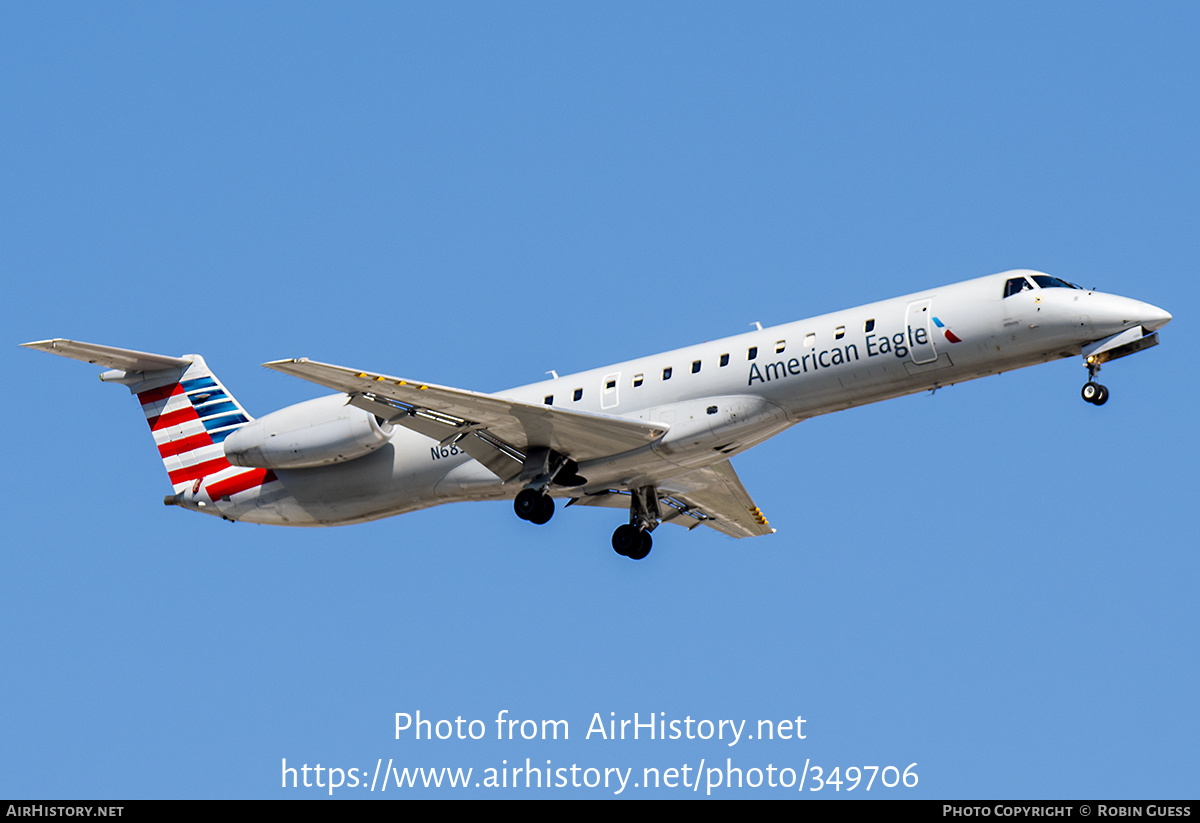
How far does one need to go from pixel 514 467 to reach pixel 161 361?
766 centimetres

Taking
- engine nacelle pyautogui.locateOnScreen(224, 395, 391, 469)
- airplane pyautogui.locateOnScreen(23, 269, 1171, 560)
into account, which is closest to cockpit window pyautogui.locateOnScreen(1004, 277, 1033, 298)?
airplane pyautogui.locateOnScreen(23, 269, 1171, 560)

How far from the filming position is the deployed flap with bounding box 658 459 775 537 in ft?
89.7

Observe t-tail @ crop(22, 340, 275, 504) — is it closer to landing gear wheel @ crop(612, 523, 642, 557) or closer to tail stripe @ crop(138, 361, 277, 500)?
tail stripe @ crop(138, 361, 277, 500)

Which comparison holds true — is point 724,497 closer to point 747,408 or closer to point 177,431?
point 747,408

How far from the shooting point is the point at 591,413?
23766 millimetres

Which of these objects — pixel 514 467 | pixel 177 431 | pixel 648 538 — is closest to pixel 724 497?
pixel 648 538

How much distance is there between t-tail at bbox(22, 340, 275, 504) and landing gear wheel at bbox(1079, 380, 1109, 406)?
14712mm

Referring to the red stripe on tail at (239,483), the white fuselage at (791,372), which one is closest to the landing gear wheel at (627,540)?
the white fuselage at (791,372)

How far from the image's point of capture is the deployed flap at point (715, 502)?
27.3 meters

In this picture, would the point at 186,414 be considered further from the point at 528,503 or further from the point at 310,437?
the point at 528,503

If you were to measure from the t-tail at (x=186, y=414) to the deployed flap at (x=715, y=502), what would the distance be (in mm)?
7914

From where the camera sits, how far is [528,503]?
24609 mm

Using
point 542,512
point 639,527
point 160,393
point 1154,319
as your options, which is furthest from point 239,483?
point 1154,319

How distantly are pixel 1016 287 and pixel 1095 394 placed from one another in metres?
1.89
